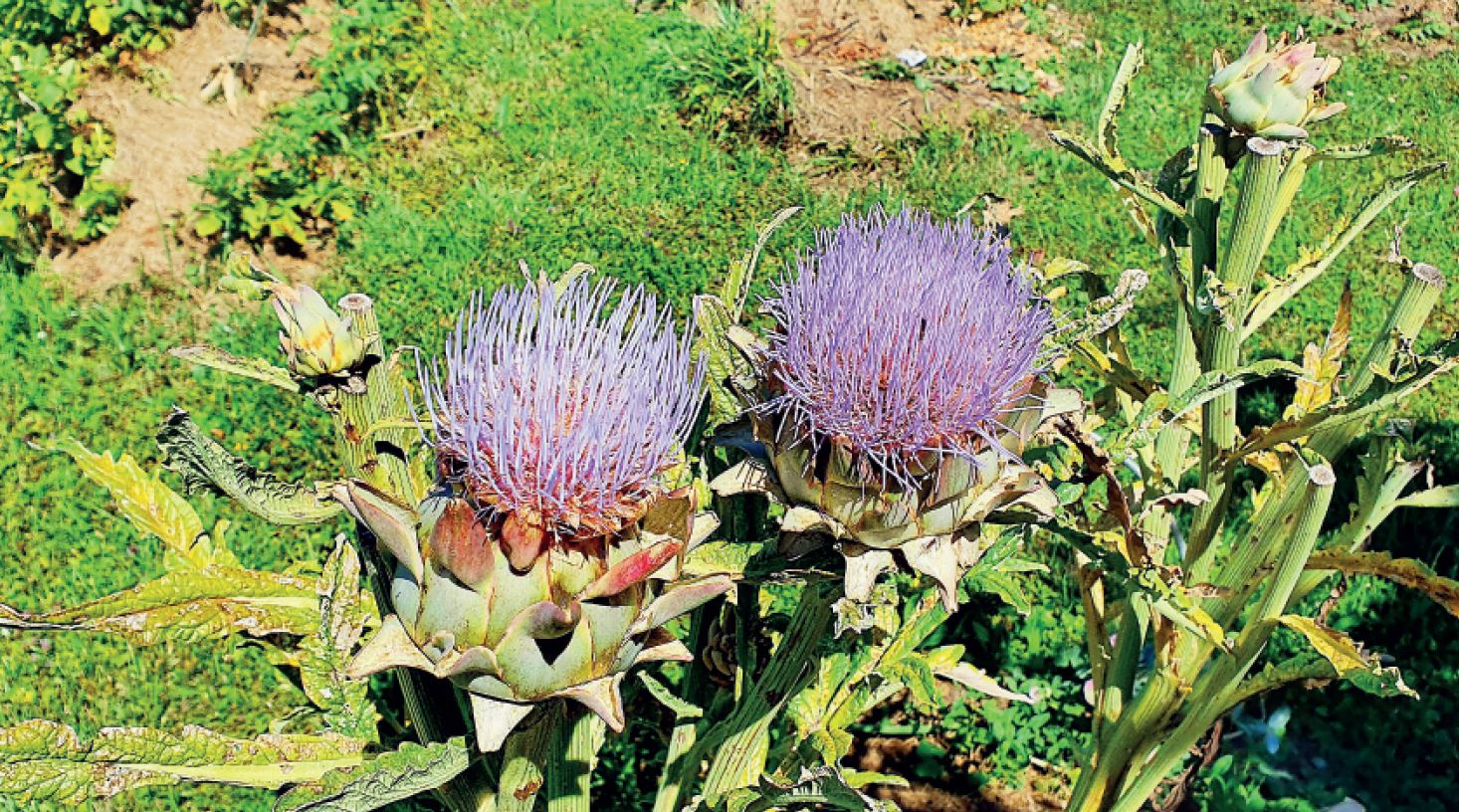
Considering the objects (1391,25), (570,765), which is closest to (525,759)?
(570,765)

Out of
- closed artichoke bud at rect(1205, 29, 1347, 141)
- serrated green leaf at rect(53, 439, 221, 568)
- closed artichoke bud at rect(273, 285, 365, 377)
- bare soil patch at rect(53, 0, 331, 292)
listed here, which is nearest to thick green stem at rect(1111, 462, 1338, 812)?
closed artichoke bud at rect(1205, 29, 1347, 141)

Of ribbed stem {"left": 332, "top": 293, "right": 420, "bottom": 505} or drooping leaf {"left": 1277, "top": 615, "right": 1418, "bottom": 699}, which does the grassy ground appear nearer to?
drooping leaf {"left": 1277, "top": 615, "right": 1418, "bottom": 699}

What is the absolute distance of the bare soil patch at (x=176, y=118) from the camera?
332 centimetres

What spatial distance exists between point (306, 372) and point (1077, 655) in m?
1.72

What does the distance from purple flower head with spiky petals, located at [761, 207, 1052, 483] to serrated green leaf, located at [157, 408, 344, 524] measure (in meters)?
0.44

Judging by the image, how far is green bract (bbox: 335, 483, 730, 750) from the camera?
0.97m

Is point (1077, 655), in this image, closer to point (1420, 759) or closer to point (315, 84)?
point (1420, 759)

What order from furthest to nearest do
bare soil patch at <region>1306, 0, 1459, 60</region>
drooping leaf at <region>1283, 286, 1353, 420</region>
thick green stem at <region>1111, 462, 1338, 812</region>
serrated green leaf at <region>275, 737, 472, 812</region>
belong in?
bare soil patch at <region>1306, 0, 1459, 60</region>, drooping leaf at <region>1283, 286, 1353, 420</region>, thick green stem at <region>1111, 462, 1338, 812</region>, serrated green leaf at <region>275, 737, 472, 812</region>

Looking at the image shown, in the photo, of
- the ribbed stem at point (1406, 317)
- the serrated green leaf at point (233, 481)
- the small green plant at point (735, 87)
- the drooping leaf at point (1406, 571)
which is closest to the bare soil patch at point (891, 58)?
the small green plant at point (735, 87)

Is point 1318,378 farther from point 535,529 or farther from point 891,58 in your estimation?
point 891,58

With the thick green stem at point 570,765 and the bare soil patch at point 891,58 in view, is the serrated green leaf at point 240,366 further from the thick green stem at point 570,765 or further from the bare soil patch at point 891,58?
the bare soil patch at point 891,58

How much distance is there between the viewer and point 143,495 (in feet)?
4.39

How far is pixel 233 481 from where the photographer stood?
3.60 ft

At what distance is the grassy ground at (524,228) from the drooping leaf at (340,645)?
3.23 feet
